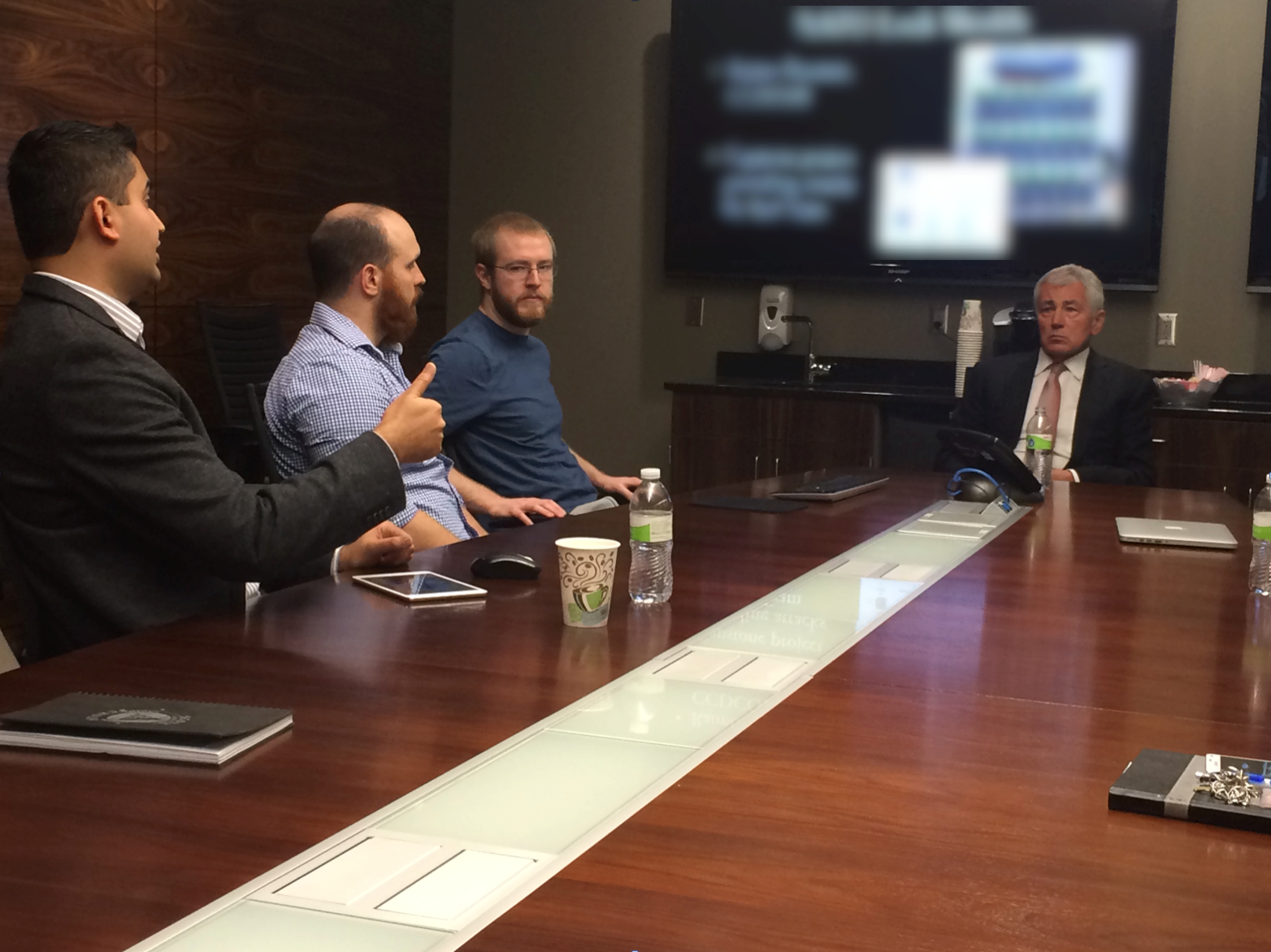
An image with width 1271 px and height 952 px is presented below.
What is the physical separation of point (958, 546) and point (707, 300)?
3450mm

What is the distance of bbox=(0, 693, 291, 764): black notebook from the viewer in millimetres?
1165

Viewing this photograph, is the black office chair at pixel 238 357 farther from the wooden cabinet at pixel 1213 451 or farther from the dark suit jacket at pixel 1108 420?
the wooden cabinet at pixel 1213 451

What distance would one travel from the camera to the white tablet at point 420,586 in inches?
71.9

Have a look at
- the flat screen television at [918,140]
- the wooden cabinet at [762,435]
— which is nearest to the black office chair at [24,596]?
the wooden cabinet at [762,435]

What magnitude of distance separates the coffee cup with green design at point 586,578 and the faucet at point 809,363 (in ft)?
12.7

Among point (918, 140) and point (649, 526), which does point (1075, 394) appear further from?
point (649, 526)

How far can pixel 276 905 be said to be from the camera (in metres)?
0.89

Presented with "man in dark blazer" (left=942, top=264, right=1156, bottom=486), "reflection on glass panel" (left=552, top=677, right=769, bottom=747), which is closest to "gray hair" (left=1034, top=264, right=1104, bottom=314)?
"man in dark blazer" (left=942, top=264, right=1156, bottom=486)

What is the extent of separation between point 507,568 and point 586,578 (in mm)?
308

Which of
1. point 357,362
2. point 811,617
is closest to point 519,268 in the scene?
point 357,362

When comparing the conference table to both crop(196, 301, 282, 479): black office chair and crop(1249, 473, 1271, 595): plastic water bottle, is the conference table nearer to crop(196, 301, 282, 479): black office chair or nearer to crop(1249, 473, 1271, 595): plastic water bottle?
crop(1249, 473, 1271, 595): plastic water bottle

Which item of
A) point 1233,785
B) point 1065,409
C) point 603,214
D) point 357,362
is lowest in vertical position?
point 1233,785

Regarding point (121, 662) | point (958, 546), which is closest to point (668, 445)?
point (958, 546)

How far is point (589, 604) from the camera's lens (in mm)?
1698
